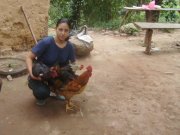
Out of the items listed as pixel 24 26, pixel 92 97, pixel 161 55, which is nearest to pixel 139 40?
pixel 161 55

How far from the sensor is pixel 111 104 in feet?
12.9

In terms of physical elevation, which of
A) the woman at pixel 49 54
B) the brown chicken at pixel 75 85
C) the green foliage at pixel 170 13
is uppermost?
the woman at pixel 49 54

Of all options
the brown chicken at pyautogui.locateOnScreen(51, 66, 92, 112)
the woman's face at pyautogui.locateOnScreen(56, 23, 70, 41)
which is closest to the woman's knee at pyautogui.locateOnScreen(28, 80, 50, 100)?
the brown chicken at pyautogui.locateOnScreen(51, 66, 92, 112)

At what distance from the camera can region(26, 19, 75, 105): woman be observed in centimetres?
348

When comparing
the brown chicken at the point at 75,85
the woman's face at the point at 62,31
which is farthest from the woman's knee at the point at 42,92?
the woman's face at the point at 62,31

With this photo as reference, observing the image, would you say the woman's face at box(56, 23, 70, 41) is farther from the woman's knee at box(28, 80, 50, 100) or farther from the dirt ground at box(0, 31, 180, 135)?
the dirt ground at box(0, 31, 180, 135)

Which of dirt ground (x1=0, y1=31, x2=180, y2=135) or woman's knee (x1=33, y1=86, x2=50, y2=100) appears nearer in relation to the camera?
dirt ground (x1=0, y1=31, x2=180, y2=135)

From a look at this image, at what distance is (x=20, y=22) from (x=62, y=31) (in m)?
2.27

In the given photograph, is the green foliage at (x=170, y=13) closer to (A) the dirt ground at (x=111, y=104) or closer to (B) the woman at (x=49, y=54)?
(A) the dirt ground at (x=111, y=104)

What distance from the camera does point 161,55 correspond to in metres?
6.29

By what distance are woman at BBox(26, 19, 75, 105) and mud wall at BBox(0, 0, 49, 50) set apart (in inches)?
78.2

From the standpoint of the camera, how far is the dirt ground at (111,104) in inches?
131

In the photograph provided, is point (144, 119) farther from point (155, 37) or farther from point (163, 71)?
point (155, 37)

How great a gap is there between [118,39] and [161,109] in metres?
3.98
